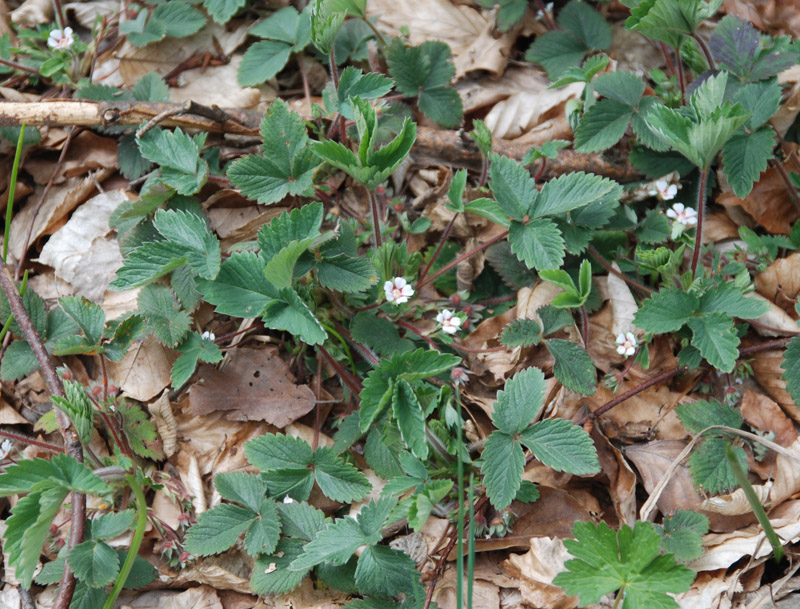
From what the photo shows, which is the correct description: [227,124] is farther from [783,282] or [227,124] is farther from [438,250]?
[783,282]

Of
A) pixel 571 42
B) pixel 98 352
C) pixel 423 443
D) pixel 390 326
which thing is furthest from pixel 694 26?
pixel 98 352

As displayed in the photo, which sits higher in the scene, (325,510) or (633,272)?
(633,272)

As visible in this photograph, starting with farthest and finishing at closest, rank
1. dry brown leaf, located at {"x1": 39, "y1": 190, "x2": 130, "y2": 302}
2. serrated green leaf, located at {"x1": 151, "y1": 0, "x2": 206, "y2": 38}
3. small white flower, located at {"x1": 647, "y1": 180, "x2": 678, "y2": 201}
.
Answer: serrated green leaf, located at {"x1": 151, "y1": 0, "x2": 206, "y2": 38}
dry brown leaf, located at {"x1": 39, "y1": 190, "x2": 130, "y2": 302}
small white flower, located at {"x1": 647, "y1": 180, "x2": 678, "y2": 201}

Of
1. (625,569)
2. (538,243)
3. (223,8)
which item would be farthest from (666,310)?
(223,8)

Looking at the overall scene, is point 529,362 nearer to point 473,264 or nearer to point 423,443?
point 473,264

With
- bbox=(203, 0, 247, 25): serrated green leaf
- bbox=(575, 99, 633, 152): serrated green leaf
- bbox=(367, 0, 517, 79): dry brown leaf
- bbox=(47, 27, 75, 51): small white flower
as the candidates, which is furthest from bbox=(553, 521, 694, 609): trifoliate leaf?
bbox=(47, 27, 75, 51): small white flower

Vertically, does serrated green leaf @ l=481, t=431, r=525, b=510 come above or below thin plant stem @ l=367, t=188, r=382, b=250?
below

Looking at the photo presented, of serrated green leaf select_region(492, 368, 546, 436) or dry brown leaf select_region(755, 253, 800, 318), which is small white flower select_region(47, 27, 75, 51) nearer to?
serrated green leaf select_region(492, 368, 546, 436)
